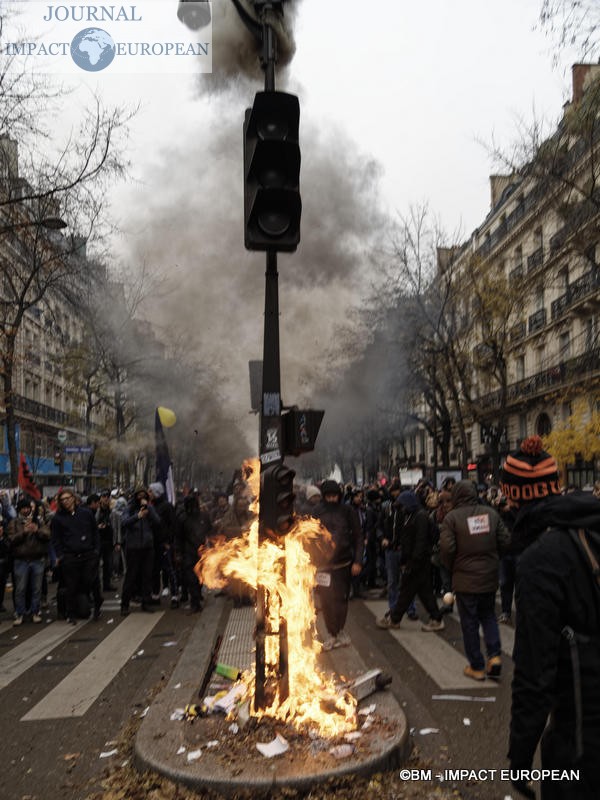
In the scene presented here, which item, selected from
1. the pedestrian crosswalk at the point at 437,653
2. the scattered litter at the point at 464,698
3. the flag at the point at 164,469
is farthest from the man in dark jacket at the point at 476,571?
the flag at the point at 164,469

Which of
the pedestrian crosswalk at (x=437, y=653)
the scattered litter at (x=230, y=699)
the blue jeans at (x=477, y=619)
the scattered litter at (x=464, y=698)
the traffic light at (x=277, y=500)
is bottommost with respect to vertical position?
the pedestrian crosswalk at (x=437, y=653)

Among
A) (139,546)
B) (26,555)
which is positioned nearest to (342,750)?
(139,546)

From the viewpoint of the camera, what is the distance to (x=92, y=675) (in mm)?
6020

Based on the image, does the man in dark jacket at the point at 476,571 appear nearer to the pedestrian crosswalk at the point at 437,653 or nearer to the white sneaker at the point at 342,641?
the pedestrian crosswalk at the point at 437,653

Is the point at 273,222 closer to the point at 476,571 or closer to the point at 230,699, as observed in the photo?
the point at 230,699

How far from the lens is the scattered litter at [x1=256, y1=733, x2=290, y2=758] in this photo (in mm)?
3635

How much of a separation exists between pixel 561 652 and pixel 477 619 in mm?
3718

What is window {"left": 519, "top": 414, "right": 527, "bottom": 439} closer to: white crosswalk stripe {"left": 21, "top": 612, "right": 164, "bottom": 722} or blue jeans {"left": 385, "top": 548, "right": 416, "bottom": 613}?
blue jeans {"left": 385, "top": 548, "right": 416, "bottom": 613}

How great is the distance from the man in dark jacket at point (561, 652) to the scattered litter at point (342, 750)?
6.05 ft

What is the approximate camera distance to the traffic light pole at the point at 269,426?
4.03m

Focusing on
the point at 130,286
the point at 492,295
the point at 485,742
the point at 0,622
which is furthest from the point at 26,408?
the point at 485,742

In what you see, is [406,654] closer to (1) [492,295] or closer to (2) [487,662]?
(2) [487,662]

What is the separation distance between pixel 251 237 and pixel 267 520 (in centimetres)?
178

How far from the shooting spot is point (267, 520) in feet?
13.5
